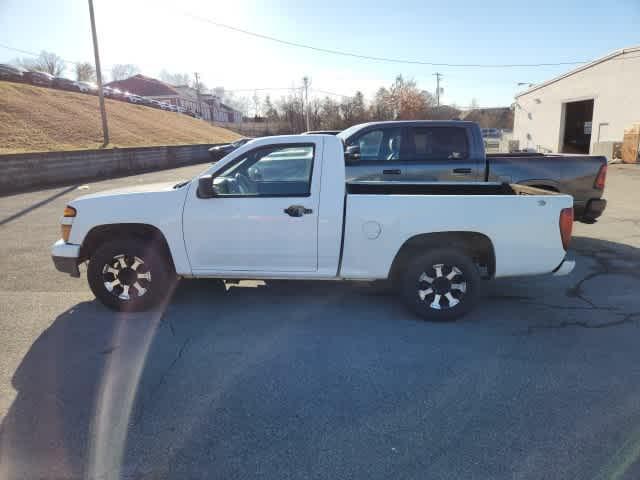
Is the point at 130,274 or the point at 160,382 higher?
the point at 130,274

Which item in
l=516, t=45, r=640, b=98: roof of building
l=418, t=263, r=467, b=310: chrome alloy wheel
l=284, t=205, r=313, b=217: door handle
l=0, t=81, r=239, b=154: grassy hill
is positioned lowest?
l=418, t=263, r=467, b=310: chrome alloy wheel

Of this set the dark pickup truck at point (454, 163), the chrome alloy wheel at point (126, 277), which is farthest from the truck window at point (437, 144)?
the chrome alloy wheel at point (126, 277)

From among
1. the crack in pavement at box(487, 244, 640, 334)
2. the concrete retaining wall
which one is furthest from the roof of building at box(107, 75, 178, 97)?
the crack in pavement at box(487, 244, 640, 334)

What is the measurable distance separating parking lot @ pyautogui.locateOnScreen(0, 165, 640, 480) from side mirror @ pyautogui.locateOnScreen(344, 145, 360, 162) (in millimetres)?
2425

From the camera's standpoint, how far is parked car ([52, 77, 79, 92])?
33656mm

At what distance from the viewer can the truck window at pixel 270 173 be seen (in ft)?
14.0

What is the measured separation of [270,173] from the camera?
15.0ft

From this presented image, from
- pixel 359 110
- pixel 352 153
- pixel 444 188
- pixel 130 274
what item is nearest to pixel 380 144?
pixel 352 153

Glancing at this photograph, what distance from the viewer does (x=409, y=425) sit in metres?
2.76

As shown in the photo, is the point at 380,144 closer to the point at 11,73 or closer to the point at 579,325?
the point at 579,325

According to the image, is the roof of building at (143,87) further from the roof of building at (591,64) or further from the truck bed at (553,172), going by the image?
the truck bed at (553,172)

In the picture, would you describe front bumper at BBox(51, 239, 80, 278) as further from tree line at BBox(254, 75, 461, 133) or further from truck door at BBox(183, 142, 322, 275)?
tree line at BBox(254, 75, 461, 133)

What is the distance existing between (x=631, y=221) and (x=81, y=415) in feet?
34.2

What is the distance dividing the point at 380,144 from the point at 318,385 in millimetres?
4621
